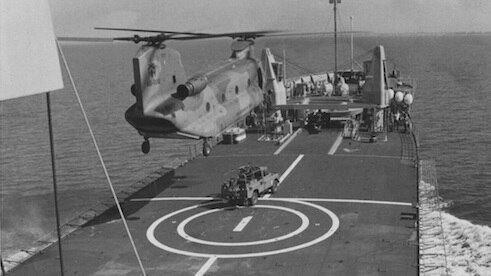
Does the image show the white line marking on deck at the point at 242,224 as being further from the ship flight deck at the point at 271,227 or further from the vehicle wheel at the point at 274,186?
the vehicle wheel at the point at 274,186

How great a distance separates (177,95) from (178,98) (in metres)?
0.15

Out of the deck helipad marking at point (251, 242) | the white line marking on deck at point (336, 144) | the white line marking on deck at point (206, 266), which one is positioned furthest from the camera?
the white line marking on deck at point (336, 144)

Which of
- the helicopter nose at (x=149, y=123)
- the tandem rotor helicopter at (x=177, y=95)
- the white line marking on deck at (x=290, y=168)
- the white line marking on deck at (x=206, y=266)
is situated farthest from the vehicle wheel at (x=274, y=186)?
the white line marking on deck at (x=206, y=266)

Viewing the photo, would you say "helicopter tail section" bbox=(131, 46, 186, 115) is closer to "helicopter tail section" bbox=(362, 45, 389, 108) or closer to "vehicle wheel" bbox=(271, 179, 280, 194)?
"vehicle wheel" bbox=(271, 179, 280, 194)

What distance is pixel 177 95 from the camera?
25578 millimetres

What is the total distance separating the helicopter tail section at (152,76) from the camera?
24078 mm

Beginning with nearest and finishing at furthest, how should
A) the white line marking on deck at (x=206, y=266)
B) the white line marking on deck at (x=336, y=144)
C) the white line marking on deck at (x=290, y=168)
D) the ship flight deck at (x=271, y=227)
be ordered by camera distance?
1. the white line marking on deck at (x=206, y=266)
2. the ship flight deck at (x=271, y=227)
3. the white line marking on deck at (x=290, y=168)
4. the white line marking on deck at (x=336, y=144)

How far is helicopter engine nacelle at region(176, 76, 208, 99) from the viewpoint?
2547cm

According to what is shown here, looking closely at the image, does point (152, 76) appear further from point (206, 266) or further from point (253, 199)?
point (206, 266)

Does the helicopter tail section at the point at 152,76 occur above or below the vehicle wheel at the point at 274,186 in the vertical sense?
above

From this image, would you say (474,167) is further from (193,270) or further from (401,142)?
(193,270)

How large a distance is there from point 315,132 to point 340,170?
11.2m

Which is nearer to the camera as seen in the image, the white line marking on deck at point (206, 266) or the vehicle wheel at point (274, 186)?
the white line marking on deck at point (206, 266)

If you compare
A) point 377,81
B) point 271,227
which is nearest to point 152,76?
point 271,227
